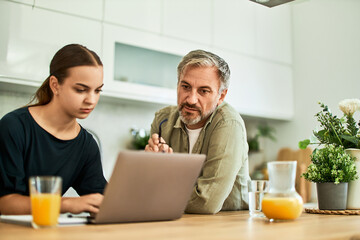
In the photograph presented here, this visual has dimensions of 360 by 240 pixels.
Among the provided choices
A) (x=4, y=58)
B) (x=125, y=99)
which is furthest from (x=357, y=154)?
(x=4, y=58)

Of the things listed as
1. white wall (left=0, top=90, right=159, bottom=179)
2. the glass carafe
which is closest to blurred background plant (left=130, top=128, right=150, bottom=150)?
white wall (left=0, top=90, right=159, bottom=179)

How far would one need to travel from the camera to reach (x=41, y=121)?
143 centimetres

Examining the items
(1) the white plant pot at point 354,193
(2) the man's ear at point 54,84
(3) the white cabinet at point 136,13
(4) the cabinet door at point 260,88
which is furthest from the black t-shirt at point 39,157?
(4) the cabinet door at point 260,88

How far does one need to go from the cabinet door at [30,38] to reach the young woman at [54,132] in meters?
1.25

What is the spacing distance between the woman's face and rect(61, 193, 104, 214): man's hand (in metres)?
0.33

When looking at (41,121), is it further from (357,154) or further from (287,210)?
(357,154)

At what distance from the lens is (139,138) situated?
3.34 metres

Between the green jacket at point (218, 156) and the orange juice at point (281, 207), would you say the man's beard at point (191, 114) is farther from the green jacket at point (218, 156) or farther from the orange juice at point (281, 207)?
the orange juice at point (281, 207)

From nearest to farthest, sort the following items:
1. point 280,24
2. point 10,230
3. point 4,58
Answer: point 10,230 → point 4,58 → point 280,24

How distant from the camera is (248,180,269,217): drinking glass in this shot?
1354 millimetres

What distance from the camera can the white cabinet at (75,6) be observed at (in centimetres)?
272

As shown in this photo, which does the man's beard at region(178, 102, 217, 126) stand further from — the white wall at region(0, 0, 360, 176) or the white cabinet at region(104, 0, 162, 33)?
the white wall at region(0, 0, 360, 176)

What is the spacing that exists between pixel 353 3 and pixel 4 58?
2.86m

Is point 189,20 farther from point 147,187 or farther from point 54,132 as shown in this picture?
point 147,187
